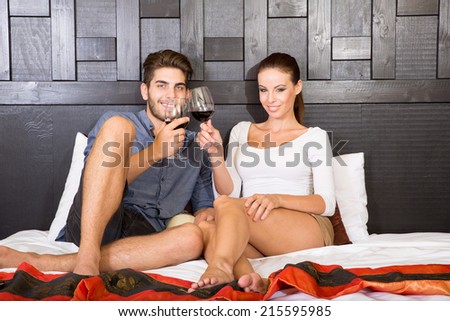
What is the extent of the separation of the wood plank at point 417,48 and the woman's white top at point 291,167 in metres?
0.72

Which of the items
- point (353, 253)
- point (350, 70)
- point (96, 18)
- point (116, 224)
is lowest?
point (353, 253)

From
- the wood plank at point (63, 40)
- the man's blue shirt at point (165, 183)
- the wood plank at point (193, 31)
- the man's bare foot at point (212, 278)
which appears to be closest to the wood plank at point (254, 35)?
the wood plank at point (193, 31)

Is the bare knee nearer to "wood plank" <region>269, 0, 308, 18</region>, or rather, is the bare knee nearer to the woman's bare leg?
the woman's bare leg

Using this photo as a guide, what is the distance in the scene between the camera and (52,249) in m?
2.18

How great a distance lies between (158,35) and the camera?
275cm

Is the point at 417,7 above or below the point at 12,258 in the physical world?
above

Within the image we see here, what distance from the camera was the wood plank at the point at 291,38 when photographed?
2.75 meters

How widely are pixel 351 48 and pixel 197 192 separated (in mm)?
1061

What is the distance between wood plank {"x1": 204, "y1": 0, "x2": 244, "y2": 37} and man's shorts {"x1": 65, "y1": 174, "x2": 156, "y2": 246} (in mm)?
1048

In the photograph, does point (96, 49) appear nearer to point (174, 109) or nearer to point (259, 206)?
point (174, 109)

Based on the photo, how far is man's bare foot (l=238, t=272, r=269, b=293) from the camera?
4.96 ft

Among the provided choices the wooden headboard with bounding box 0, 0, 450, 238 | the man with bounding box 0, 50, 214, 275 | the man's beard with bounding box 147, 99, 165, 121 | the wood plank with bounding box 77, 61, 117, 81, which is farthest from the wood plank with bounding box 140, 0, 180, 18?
the man with bounding box 0, 50, 214, 275

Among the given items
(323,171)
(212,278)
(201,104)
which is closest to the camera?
(212,278)

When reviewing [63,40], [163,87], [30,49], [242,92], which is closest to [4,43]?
[30,49]
